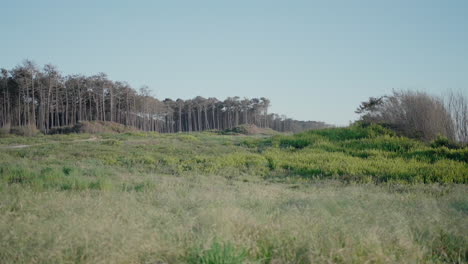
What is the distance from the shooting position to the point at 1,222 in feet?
11.2

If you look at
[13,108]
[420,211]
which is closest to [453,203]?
[420,211]

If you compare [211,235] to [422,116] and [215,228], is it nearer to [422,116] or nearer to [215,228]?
[215,228]

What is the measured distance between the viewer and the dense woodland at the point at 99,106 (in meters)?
42.6

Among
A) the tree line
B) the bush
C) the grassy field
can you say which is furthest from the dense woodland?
the grassy field

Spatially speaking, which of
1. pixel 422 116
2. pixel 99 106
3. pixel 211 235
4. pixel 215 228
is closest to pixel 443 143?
pixel 422 116

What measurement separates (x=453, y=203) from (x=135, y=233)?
5.75m

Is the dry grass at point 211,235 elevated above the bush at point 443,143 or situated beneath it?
situated beneath

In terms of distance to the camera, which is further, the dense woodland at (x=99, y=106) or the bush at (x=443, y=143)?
the dense woodland at (x=99, y=106)

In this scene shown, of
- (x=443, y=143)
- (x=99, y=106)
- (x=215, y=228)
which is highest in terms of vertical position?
(x=99, y=106)

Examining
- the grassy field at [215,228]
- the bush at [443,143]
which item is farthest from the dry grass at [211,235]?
the bush at [443,143]

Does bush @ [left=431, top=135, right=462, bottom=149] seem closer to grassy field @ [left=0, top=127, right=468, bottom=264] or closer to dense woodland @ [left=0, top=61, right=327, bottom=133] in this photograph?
grassy field @ [left=0, top=127, right=468, bottom=264]

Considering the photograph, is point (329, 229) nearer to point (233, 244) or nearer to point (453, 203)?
point (233, 244)

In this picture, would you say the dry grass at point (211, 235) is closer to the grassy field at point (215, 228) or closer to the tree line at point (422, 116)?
the grassy field at point (215, 228)

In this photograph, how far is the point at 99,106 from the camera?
180 feet
